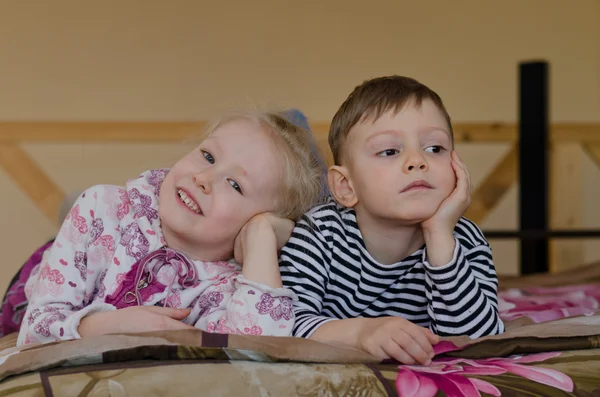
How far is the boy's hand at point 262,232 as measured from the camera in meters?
1.15

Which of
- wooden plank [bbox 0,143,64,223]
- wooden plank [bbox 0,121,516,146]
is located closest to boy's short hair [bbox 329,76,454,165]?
wooden plank [bbox 0,121,516,146]

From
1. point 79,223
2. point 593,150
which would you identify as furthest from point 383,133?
point 593,150

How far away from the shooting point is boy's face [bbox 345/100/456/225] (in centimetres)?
112

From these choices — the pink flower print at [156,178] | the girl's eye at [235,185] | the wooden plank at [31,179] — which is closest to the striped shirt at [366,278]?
the girl's eye at [235,185]

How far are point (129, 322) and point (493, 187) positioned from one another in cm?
268

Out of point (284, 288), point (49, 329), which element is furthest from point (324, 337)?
point (49, 329)

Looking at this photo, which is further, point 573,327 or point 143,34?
point 143,34

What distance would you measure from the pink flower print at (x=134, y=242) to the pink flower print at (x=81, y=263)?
0.19ft

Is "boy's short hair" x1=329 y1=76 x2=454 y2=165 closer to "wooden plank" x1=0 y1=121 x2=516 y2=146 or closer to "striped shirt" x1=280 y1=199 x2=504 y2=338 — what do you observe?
"striped shirt" x1=280 y1=199 x2=504 y2=338

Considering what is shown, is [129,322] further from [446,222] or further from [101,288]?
[446,222]

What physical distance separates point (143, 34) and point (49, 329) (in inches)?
96.6

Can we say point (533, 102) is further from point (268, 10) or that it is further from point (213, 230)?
point (213, 230)

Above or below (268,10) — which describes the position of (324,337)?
below

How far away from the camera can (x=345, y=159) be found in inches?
48.1
